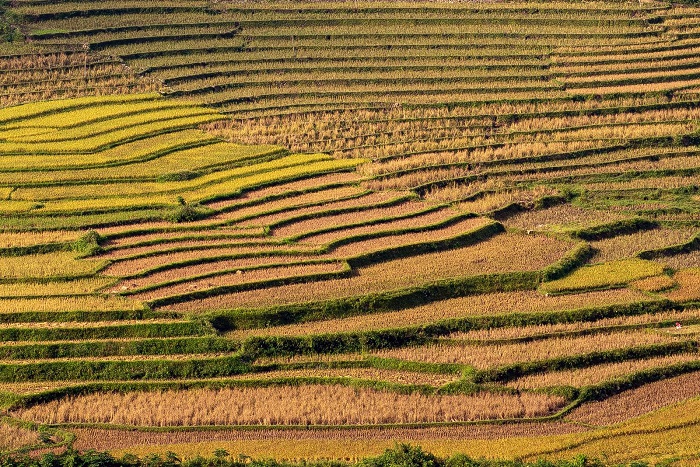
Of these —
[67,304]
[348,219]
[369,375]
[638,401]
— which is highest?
[348,219]

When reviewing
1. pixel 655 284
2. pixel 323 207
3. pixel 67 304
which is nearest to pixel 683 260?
pixel 655 284

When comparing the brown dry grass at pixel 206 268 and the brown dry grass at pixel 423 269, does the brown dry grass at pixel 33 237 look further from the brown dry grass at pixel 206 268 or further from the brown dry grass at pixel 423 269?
the brown dry grass at pixel 423 269

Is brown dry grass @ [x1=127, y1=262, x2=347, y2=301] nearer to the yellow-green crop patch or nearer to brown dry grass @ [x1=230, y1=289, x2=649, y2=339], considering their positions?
brown dry grass @ [x1=230, y1=289, x2=649, y2=339]

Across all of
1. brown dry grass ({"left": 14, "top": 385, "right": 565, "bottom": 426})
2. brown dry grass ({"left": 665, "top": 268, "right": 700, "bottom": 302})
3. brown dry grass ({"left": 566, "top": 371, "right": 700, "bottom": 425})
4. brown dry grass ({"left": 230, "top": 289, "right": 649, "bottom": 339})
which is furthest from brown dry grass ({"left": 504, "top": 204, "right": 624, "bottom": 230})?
brown dry grass ({"left": 14, "top": 385, "right": 565, "bottom": 426})

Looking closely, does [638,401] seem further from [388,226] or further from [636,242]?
[388,226]

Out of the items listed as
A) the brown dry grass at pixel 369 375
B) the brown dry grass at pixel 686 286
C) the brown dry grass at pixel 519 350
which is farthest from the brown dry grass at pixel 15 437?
the brown dry grass at pixel 686 286
